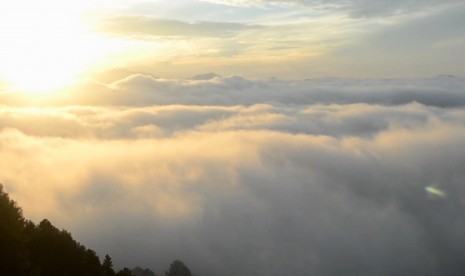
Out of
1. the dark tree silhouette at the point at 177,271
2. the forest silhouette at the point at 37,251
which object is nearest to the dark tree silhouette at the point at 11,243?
the forest silhouette at the point at 37,251

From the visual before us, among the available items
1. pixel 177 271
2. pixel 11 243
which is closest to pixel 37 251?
pixel 11 243

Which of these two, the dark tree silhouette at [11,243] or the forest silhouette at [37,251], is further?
the forest silhouette at [37,251]

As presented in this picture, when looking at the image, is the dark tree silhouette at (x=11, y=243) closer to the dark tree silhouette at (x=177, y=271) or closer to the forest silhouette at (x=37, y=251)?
the forest silhouette at (x=37, y=251)

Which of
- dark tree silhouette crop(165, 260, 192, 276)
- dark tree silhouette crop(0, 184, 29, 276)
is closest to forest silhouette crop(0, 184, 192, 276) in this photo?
dark tree silhouette crop(0, 184, 29, 276)

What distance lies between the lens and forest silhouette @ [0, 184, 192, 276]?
28.6m

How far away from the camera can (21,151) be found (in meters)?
191

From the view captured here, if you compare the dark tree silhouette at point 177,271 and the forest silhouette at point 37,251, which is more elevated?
the forest silhouette at point 37,251

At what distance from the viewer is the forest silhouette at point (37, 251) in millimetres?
28634

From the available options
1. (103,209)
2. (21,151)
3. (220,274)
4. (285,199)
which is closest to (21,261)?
(220,274)

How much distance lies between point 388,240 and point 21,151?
133179mm

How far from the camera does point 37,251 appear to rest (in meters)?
33.6

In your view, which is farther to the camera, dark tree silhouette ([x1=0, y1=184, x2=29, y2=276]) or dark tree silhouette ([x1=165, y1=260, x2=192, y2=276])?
dark tree silhouette ([x1=165, y1=260, x2=192, y2=276])

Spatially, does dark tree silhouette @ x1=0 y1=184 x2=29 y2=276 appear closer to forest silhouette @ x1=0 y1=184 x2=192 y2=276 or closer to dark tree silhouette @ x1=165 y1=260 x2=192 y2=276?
forest silhouette @ x1=0 y1=184 x2=192 y2=276

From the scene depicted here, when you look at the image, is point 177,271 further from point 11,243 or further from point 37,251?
point 11,243
